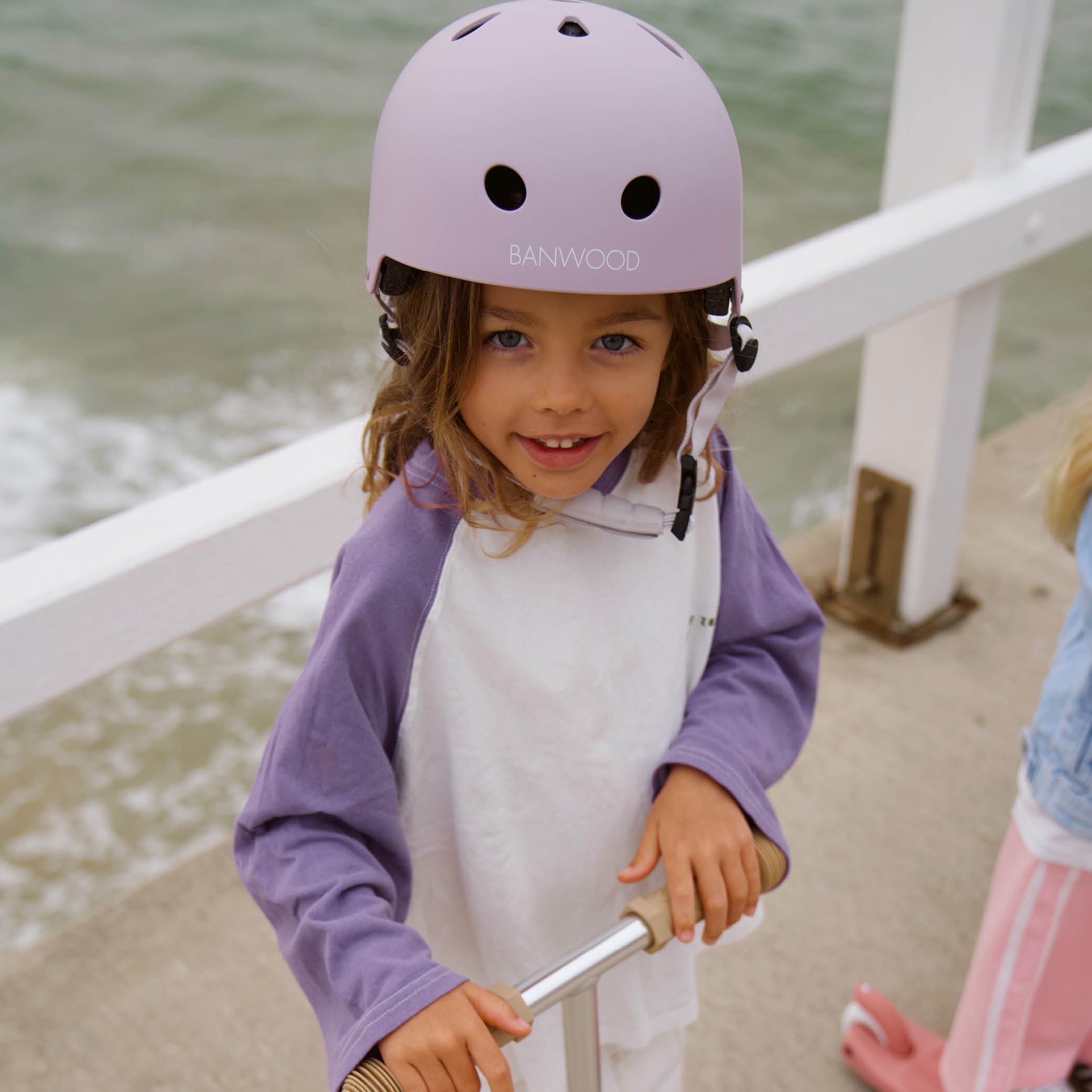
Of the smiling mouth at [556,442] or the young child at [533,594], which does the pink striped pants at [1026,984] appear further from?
the smiling mouth at [556,442]

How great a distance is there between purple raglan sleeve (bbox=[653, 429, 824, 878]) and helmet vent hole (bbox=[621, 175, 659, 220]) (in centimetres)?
28

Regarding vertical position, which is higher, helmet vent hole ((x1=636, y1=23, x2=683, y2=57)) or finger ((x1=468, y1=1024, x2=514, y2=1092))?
helmet vent hole ((x1=636, y1=23, x2=683, y2=57))

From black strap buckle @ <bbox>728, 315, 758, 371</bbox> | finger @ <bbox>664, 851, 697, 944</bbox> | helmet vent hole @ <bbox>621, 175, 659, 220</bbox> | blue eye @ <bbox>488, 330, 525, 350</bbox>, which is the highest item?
helmet vent hole @ <bbox>621, 175, 659, 220</bbox>

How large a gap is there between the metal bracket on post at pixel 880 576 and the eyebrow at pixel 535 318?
1.88 metres

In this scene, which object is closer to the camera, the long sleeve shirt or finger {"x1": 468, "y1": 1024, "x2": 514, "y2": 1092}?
finger {"x1": 468, "y1": 1024, "x2": 514, "y2": 1092}

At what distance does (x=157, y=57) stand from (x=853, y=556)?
3.94 meters

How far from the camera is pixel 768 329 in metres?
2.10

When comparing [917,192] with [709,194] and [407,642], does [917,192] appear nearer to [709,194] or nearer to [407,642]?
[709,194]

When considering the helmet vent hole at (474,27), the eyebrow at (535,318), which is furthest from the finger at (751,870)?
the helmet vent hole at (474,27)

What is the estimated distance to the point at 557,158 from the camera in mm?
913

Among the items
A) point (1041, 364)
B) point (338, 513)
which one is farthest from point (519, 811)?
point (1041, 364)

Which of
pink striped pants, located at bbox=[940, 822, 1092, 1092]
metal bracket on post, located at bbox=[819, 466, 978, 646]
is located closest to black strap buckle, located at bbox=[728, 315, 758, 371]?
pink striped pants, located at bbox=[940, 822, 1092, 1092]

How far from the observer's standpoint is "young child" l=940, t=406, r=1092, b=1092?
58.2 inches

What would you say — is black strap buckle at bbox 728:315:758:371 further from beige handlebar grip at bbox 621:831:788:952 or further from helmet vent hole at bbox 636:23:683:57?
beige handlebar grip at bbox 621:831:788:952
